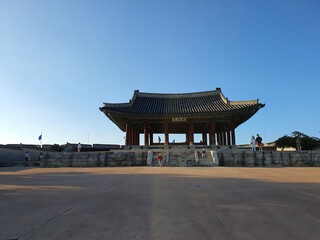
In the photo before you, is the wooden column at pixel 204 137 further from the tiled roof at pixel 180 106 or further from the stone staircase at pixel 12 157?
the stone staircase at pixel 12 157

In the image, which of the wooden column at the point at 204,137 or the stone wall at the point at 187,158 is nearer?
the stone wall at the point at 187,158

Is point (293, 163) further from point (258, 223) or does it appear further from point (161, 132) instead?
point (258, 223)

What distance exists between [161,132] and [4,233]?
31.8 meters

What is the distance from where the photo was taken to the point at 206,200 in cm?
515

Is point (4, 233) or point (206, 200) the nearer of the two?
point (4, 233)

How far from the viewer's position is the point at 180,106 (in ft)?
98.0

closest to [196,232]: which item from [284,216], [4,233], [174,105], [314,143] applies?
[284,216]

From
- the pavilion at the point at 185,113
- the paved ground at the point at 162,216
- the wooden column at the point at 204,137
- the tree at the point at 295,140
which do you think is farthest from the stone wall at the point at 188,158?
the tree at the point at 295,140

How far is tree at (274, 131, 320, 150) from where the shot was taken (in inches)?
1650

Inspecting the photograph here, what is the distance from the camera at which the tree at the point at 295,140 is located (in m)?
41.9

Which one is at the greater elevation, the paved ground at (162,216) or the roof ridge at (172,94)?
the roof ridge at (172,94)

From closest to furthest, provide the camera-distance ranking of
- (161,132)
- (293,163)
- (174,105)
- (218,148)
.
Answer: (293,163), (218,148), (174,105), (161,132)

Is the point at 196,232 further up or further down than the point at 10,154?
further down

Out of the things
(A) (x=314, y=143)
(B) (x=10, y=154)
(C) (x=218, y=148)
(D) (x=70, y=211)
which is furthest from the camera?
(A) (x=314, y=143)
